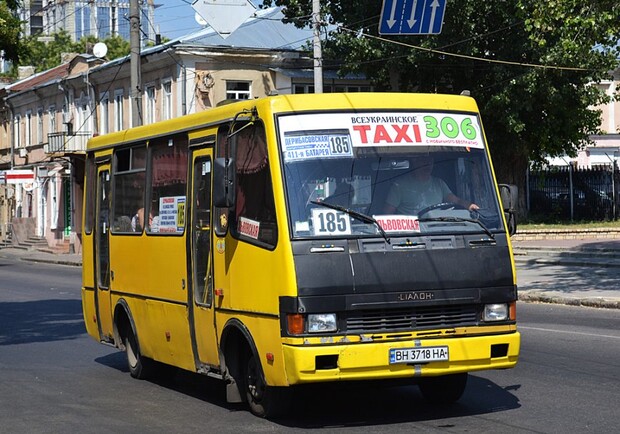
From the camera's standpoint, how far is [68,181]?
56.8 m

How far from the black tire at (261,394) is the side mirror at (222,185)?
1.21 meters

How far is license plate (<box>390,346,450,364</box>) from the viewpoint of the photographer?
8.80m

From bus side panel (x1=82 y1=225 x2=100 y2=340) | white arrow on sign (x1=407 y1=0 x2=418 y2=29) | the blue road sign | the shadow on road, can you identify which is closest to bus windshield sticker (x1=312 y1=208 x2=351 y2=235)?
bus side panel (x1=82 y1=225 x2=100 y2=340)

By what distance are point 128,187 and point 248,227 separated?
3321 mm

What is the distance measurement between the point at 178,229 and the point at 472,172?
9.22 ft

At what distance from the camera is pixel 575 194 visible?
43.2 metres

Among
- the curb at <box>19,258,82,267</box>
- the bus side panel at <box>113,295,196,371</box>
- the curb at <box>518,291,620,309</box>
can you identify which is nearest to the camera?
the bus side panel at <box>113,295,196,371</box>

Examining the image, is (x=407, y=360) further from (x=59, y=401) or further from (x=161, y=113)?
(x=161, y=113)

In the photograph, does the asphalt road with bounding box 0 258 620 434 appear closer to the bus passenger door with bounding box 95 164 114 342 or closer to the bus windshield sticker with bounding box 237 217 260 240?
the bus passenger door with bounding box 95 164 114 342

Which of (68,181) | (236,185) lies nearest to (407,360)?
(236,185)

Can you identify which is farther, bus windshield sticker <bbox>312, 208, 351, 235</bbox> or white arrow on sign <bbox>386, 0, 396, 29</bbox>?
white arrow on sign <bbox>386, 0, 396, 29</bbox>

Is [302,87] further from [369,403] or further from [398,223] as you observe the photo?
[398,223]

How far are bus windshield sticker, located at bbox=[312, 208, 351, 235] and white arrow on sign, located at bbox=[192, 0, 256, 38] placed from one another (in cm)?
2230

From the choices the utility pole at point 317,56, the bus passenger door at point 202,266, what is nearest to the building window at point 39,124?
the utility pole at point 317,56
